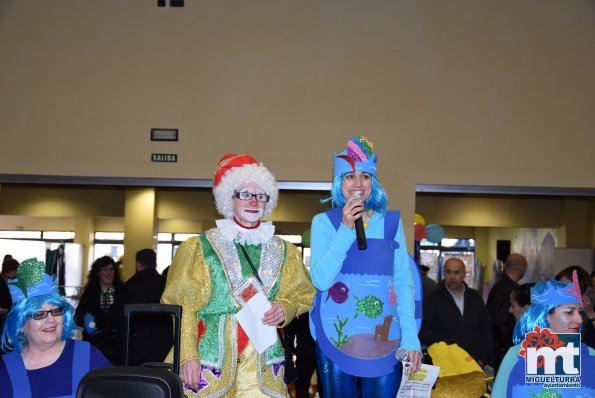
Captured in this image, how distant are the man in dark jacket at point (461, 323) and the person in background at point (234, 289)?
242 centimetres

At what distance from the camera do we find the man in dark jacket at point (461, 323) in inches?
204

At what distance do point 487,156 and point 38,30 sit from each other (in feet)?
12.8

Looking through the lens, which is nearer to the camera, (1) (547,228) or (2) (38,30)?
(2) (38,30)

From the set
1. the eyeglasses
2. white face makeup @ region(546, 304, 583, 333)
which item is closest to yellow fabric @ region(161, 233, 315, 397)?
the eyeglasses

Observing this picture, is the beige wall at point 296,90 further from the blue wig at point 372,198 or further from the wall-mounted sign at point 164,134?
the blue wig at point 372,198

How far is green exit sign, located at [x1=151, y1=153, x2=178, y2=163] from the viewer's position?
6.36 meters

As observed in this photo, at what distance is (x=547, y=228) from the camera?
11078 mm

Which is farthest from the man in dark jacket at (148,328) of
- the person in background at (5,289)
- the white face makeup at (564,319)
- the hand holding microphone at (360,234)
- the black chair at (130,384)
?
the black chair at (130,384)

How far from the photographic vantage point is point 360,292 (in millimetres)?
2777

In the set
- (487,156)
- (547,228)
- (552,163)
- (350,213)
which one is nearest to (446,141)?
(487,156)

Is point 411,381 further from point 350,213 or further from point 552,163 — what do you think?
point 552,163

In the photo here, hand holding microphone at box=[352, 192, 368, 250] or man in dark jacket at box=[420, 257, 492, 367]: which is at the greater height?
hand holding microphone at box=[352, 192, 368, 250]

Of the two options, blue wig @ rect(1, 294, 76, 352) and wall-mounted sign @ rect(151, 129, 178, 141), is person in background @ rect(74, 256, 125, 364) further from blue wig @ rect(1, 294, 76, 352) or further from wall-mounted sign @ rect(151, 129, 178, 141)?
blue wig @ rect(1, 294, 76, 352)

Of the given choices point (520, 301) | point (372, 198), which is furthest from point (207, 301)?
point (520, 301)
